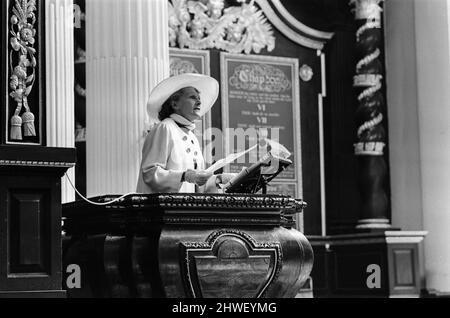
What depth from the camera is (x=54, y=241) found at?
5906mm

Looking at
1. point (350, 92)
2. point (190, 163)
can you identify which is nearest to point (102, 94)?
point (190, 163)

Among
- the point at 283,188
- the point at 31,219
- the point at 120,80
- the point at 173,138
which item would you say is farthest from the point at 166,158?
the point at 283,188

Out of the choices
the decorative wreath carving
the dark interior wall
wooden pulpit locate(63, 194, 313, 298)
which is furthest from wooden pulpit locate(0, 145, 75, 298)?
the dark interior wall

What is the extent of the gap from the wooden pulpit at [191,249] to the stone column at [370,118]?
4682mm

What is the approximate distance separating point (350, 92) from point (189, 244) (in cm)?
564

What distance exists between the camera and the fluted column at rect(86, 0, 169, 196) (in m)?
8.75

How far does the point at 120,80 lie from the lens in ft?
29.0

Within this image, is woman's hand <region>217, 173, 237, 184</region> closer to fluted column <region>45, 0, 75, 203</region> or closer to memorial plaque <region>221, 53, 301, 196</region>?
fluted column <region>45, 0, 75, 203</region>

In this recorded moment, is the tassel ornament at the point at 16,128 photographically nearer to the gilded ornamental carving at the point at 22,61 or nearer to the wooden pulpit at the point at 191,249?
the gilded ornamental carving at the point at 22,61

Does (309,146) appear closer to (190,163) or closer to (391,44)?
(391,44)

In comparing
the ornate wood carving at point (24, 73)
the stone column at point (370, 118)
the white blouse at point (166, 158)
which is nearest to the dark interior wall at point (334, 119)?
the stone column at point (370, 118)

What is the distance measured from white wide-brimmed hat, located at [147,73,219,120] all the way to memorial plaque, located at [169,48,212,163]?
2.77 metres

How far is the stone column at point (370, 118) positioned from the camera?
11.8 metres
